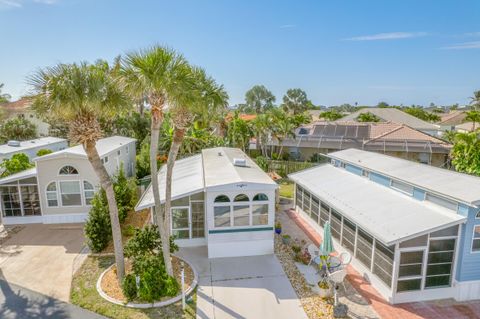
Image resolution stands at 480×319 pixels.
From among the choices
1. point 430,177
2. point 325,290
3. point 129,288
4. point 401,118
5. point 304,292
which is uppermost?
point 401,118

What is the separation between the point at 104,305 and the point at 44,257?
19.4 ft

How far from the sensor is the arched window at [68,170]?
17.7 m

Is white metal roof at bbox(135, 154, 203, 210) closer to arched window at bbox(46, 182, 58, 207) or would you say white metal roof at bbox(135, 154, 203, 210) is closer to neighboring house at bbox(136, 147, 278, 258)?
neighboring house at bbox(136, 147, 278, 258)

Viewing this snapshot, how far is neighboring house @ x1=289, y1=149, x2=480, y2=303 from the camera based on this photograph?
33.9 ft

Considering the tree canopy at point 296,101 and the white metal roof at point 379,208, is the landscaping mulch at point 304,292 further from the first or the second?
the tree canopy at point 296,101

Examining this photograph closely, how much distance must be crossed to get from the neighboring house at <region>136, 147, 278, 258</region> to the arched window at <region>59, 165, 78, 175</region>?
6564mm

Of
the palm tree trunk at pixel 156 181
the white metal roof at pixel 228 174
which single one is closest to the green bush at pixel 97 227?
the palm tree trunk at pixel 156 181

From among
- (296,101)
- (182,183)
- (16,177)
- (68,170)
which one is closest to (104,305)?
(182,183)

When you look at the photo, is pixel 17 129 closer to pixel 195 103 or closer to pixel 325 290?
pixel 195 103

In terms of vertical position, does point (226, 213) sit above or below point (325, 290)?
above

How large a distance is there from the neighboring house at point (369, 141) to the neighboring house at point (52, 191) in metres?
20.8

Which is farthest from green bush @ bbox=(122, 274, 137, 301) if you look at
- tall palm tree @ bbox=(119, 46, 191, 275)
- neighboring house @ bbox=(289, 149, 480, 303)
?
neighboring house @ bbox=(289, 149, 480, 303)

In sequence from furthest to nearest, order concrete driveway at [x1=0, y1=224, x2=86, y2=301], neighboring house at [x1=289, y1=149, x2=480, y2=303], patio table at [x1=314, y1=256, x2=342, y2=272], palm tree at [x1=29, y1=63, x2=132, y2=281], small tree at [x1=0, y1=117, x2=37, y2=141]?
1. small tree at [x1=0, y1=117, x2=37, y2=141]
2. concrete driveway at [x1=0, y1=224, x2=86, y2=301]
3. patio table at [x1=314, y1=256, x2=342, y2=272]
4. neighboring house at [x1=289, y1=149, x2=480, y2=303]
5. palm tree at [x1=29, y1=63, x2=132, y2=281]

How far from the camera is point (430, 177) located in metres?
13.2
